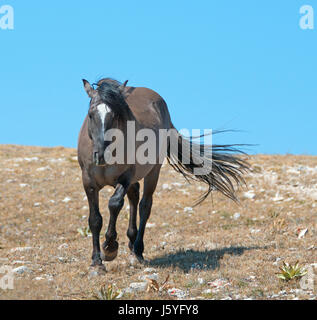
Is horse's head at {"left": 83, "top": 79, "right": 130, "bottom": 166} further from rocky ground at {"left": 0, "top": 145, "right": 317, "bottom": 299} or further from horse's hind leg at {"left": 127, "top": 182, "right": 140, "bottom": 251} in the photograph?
horse's hind leg at {"left": 127, "top": 182, "right": 140, "bottom": 251}

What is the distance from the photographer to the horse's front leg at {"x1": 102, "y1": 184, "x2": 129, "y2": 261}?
7.40 metres

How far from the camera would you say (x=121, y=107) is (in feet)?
24.3

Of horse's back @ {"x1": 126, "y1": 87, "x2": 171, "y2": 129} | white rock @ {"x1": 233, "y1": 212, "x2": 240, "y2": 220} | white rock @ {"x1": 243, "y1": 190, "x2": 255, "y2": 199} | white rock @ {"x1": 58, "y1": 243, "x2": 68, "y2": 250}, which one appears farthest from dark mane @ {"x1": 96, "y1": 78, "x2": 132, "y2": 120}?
white rock @ {"x1": 243, "y1": 190, "x2": 255, "y2": 199}

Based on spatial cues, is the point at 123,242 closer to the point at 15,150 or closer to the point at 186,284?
the point at 186,284

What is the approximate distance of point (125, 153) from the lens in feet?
25.7

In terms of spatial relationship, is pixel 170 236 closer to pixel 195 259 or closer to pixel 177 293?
pixel 195 259

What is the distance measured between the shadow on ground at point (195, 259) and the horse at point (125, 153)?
498 mm

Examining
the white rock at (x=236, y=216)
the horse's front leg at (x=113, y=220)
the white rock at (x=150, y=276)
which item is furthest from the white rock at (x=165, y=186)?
the white rock at (x=150, y=276)

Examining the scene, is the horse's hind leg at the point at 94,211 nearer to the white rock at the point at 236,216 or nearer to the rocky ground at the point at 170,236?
the rocky ground at the point at 170,236

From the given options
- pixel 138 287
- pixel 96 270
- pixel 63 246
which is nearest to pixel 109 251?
pixel 96 270

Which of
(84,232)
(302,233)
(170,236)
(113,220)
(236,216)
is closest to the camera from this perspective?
(113,220)

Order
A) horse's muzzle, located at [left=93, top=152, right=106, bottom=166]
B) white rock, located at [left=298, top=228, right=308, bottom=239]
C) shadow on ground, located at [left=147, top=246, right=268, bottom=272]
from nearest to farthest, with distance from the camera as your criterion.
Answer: horse's muzzle, located at [left=93, top=152, right=106, bottom=166] → shadow on ground, located at [left=147, top=246, right=268, bottom=272] → white rock, located at [left=298, top=228, right=308, bottom=239]

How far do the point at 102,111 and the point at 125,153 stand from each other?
994 mm

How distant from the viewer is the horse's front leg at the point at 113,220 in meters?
7.40
